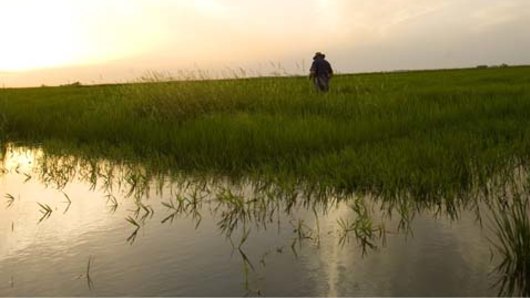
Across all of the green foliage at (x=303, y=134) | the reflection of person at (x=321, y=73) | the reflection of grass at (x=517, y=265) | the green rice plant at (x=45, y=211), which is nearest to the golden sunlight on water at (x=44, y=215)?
the green rice plant at (x=45, y=211)

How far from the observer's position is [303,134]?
8930 millimetres

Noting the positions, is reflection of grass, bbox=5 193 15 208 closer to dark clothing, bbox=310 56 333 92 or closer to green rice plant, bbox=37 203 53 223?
green rice plant, bbox=37 203 53 223

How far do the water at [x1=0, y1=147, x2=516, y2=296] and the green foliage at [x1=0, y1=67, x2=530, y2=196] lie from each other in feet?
3.04

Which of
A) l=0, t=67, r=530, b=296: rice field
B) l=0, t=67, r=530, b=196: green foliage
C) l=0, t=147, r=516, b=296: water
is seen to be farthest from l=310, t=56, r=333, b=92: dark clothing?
l=0, t=147, r=516, b=296: water

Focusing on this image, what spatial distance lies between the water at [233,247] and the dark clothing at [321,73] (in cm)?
1069

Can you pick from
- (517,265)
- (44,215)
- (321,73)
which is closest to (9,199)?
(44,215)

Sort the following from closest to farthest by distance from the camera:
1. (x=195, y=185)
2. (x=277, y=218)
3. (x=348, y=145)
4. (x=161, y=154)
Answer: (x=277, y=218) → (x=195, y=185) → (x=348, y=145) → (x=161, y=154)

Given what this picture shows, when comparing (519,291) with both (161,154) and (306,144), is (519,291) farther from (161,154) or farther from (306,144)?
(161,154)

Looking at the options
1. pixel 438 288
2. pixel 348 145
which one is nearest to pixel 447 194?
pixel 438 288

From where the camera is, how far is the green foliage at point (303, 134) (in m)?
6.76

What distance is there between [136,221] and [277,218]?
145 centimetres

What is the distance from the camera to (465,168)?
6594 mm

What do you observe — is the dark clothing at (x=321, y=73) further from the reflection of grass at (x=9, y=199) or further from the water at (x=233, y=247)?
the reflection of grass at (x=9, y=199)

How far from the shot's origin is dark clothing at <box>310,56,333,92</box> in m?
17.1
